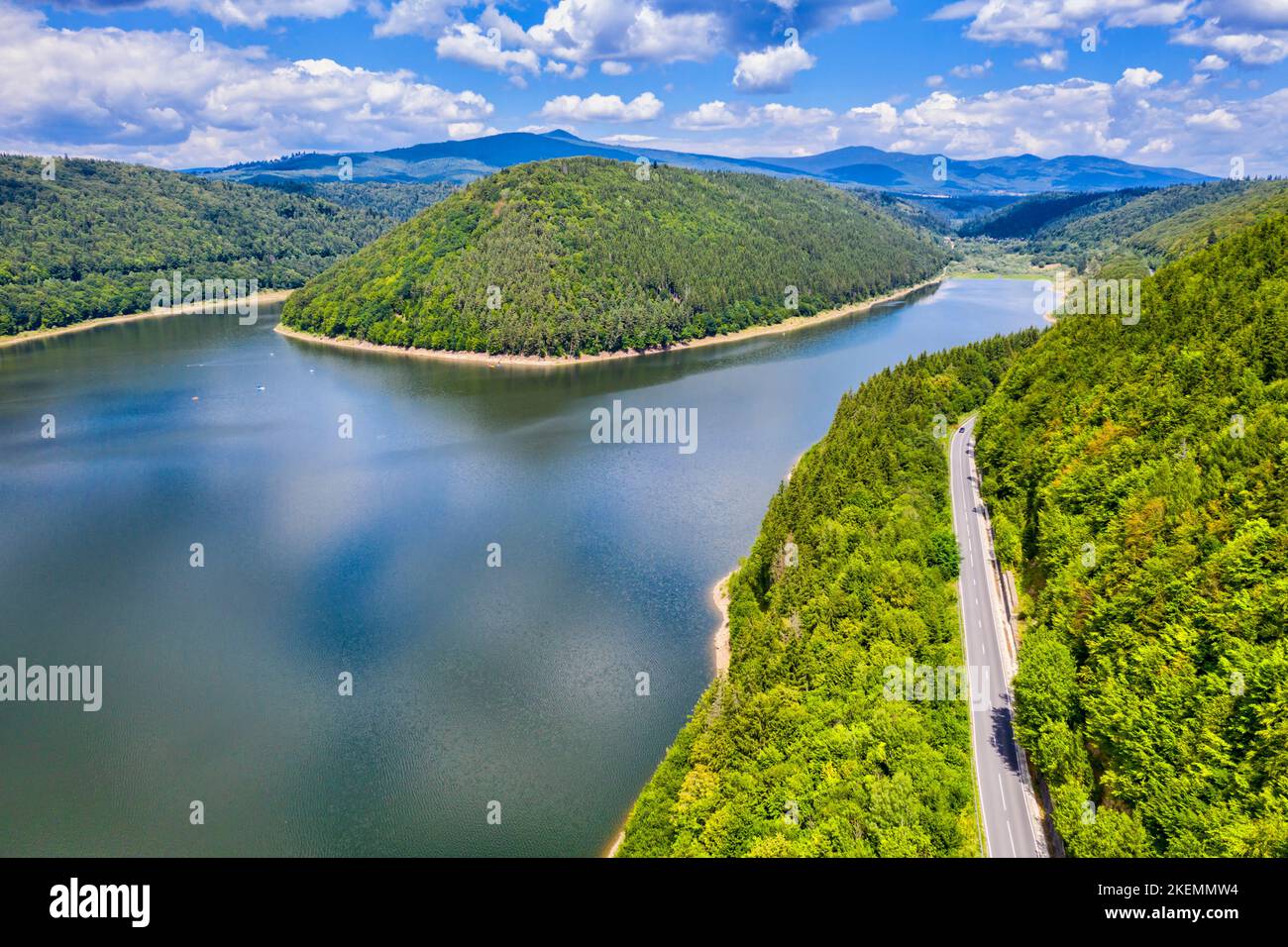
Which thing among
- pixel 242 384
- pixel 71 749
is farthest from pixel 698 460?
pixel 242 384

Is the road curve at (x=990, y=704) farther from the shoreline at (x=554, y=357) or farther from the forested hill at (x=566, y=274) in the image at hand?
the forested hill at (x=566, y=274)

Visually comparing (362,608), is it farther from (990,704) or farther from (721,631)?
(990,704)

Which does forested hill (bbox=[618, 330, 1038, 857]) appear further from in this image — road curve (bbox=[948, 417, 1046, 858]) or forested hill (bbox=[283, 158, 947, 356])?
forested hill (bbox=[283, 158, 947, 356])

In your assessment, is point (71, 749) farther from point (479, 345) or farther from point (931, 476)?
point (479, 345)

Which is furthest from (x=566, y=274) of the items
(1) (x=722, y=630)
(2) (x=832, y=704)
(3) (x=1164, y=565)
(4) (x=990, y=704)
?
(3) (x=1164, y=565)

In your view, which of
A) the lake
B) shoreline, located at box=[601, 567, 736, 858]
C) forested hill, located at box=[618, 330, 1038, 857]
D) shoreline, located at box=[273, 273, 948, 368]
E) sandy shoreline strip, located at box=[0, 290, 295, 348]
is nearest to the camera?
forested hill, located at box=[618, 330, 1038, 857]

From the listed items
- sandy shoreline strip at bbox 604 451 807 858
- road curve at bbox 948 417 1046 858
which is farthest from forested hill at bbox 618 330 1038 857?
sandy shoreline strip at bbox 604 451 807 858
